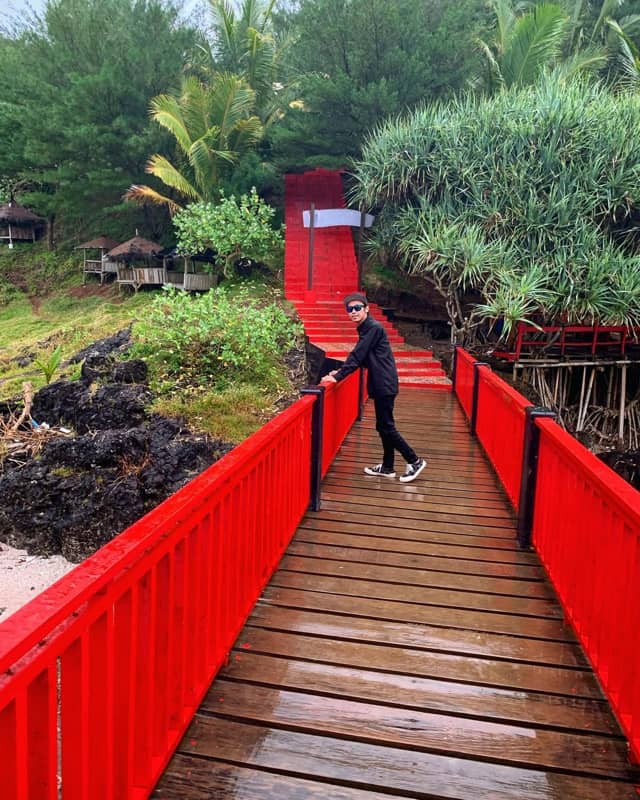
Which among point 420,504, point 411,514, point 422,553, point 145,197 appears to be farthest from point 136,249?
point 422,553

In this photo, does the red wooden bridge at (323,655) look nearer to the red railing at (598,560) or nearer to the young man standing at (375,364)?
the red railing at (598,560)

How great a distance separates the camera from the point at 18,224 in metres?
27.6

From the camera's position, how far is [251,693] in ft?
8.30

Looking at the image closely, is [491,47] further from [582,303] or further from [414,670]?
[414,670]

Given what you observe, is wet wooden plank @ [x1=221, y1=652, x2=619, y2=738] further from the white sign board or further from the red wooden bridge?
the white sign board

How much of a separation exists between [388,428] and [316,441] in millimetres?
937

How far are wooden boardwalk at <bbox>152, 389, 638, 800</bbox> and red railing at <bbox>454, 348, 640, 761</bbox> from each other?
0.16m

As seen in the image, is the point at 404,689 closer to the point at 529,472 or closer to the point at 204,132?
the point at 529,472

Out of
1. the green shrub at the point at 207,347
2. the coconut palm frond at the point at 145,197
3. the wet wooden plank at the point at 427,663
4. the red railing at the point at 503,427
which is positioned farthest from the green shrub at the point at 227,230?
the wet wooden plank at the point at 427,663

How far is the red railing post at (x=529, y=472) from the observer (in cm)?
387

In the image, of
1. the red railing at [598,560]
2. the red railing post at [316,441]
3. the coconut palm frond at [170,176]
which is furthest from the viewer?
the coconut palm frond at [170,176]

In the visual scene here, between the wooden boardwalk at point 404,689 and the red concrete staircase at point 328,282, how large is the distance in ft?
25.9

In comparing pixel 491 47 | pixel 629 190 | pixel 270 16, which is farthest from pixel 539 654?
pixel 270 16

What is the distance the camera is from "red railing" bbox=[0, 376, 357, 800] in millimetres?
1288
